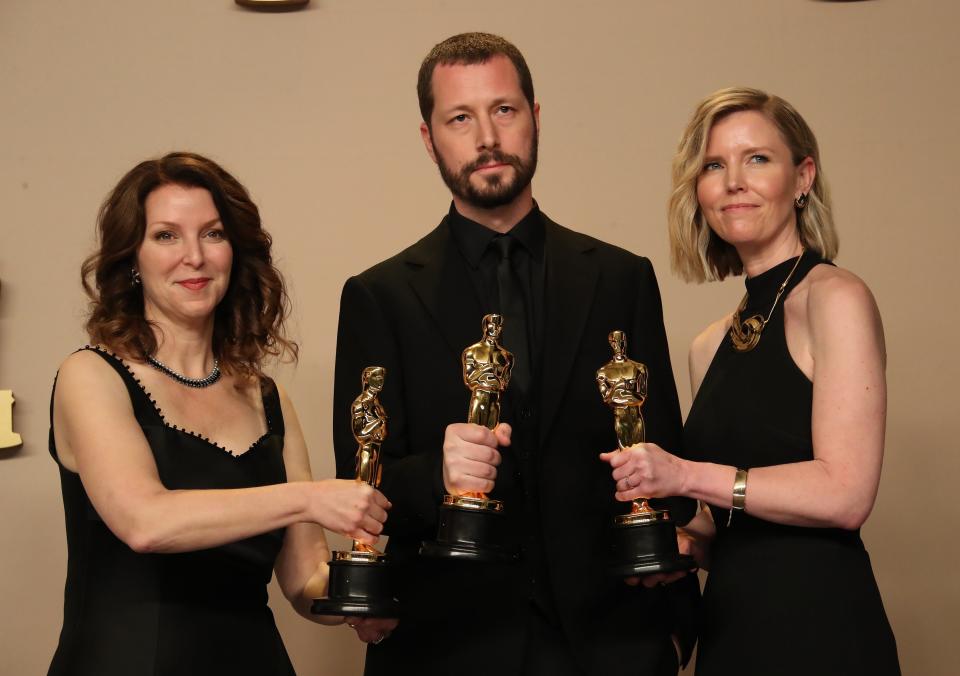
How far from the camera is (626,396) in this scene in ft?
8.04

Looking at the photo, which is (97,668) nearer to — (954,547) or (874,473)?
(874,473)

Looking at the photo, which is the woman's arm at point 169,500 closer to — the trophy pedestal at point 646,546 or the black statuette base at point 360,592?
the black statuette base at point 360,592

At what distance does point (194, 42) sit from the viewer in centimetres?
470

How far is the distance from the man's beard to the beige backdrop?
1889 mm

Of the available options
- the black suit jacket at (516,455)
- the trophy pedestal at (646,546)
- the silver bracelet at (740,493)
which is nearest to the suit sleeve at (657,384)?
the black suit jacket at (516,455)

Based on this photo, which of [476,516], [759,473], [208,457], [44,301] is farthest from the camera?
[44,301]

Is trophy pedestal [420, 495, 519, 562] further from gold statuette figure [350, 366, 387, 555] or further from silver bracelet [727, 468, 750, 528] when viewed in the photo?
silver bracelet [727, 468, 750, 528]

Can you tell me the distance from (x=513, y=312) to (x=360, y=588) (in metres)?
0.72

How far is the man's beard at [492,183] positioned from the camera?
2771mm

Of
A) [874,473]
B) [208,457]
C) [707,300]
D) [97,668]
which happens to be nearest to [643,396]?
[874,473]

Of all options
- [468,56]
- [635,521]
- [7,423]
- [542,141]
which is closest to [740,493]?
[635,521]

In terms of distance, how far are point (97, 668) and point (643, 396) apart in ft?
4.29

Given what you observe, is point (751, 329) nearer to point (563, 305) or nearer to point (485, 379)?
point (563, 305)

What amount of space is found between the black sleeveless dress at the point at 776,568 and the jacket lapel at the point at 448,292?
63 cm
